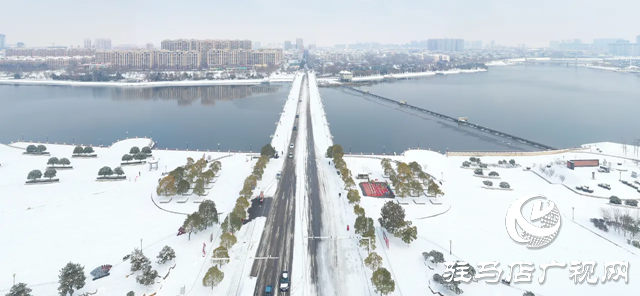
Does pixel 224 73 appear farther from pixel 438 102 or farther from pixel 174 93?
pixel 438 102

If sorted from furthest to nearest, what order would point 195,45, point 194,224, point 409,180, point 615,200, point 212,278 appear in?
1. point 195,45
2. point 409,180
3. point 615,200
4. point 194,224
5. point 212,278

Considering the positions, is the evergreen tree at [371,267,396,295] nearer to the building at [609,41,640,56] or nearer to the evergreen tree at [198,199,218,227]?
the evergreen tree at [198,199,218,227]

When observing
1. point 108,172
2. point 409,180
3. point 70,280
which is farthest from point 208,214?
point 409,180

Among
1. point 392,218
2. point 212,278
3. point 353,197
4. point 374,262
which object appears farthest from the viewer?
point 353,197

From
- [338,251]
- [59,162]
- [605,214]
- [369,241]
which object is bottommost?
[338,251]

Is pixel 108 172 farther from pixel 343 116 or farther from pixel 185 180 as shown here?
pixel 343 116

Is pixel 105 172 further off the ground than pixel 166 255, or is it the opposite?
pixel 105 172

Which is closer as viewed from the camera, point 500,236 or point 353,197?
point 500,236
